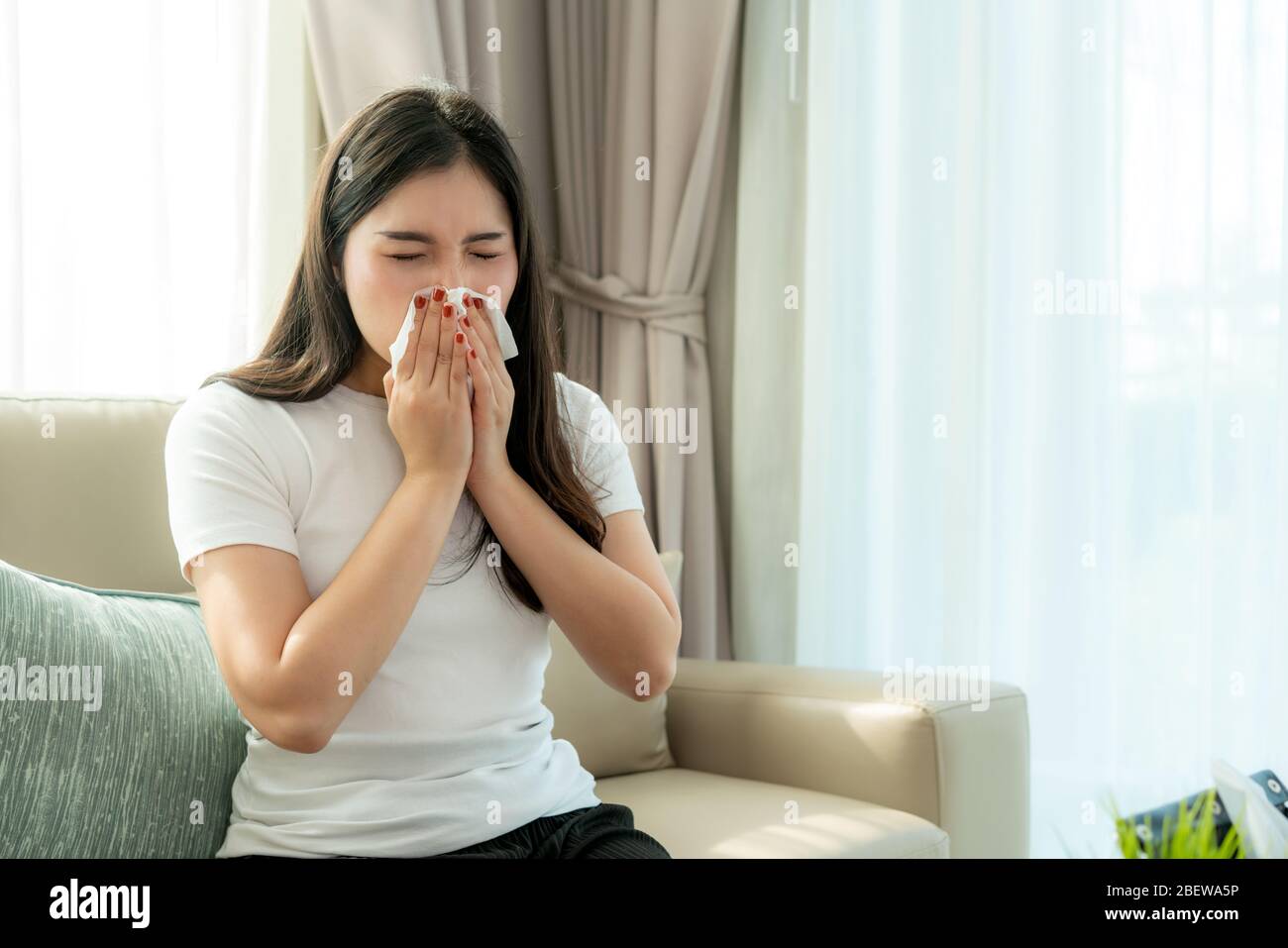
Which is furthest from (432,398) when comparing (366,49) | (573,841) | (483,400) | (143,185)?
(366,49)

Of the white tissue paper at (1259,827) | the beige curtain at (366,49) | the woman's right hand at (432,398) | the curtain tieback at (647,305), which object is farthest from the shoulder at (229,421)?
the curtain tieback at (647,305)

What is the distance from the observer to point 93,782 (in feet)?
3.74

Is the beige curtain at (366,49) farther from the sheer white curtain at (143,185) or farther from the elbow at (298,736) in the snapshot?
the elbow at (298,736)

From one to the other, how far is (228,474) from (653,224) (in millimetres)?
1559

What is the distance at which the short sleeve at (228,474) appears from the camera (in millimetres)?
1030

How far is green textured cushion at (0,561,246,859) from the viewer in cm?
110

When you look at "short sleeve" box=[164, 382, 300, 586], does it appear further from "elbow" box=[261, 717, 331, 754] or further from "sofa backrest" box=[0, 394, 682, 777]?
"sofa backrest" box=[0, 394, 682, 777]

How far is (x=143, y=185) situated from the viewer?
195cm

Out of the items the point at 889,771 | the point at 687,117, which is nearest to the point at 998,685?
the point at 889,771

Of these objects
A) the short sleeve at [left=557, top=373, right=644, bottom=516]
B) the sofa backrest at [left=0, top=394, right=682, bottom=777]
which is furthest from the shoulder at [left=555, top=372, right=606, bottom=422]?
the sofa backrest at [left=0, top=394, right=682, bottom=777]

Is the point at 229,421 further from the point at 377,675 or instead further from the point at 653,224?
the point at 653,224

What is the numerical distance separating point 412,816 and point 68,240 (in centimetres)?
130

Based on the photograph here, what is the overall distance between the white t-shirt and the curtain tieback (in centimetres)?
134

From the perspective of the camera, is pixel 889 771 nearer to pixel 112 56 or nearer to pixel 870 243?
pixel 870 243
